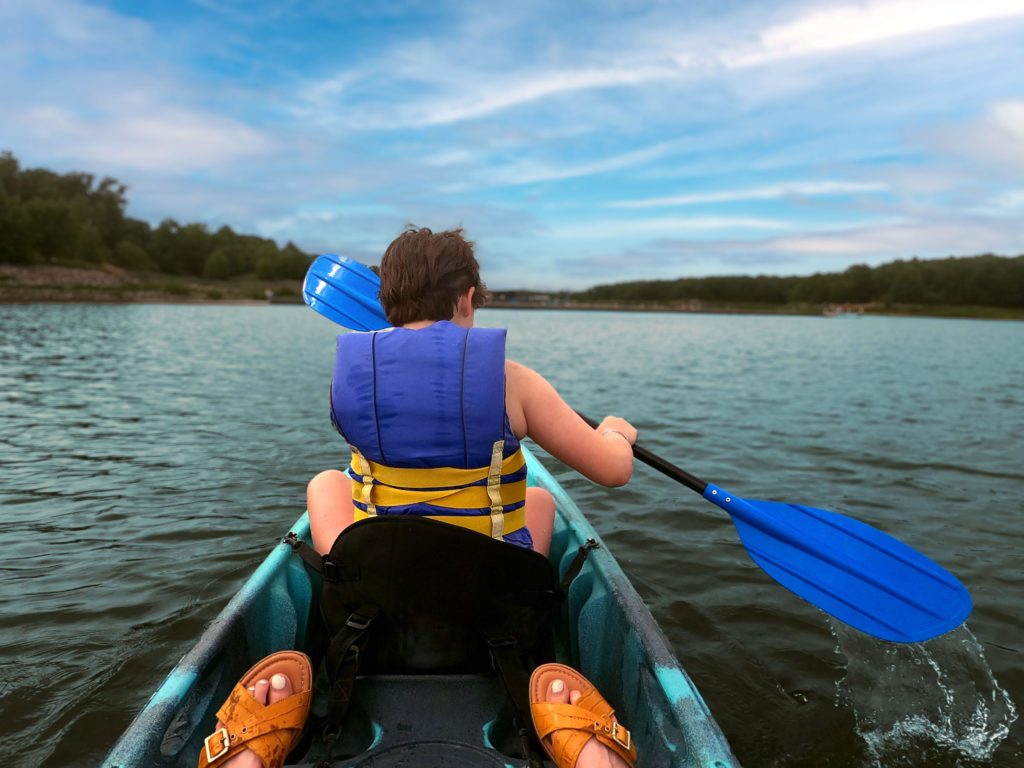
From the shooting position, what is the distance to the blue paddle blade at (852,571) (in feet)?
9.43

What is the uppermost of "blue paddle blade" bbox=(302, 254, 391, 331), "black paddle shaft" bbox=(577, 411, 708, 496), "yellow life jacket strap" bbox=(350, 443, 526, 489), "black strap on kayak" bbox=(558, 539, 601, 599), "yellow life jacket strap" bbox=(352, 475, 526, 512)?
"blue paddle blade" bbox=(302, 254, 391, 331)

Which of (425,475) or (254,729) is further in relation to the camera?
(425,475)

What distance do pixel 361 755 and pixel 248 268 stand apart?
131161 mm

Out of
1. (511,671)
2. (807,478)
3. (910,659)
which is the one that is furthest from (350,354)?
(807,478)

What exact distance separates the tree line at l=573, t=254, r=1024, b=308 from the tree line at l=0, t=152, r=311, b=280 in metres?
75.9

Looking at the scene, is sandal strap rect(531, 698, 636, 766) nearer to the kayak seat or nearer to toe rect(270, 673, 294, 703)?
the kayak seat

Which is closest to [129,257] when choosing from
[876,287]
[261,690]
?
[261,690]

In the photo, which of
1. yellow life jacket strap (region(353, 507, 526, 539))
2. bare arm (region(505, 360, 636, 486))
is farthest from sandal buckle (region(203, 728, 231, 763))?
bare arm (region(505, 360, 636, 486))

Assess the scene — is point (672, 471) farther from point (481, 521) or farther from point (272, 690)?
point (272, 690)

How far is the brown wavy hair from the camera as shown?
2.06m

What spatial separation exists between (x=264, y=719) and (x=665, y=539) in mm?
4183

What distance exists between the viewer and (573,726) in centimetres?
181

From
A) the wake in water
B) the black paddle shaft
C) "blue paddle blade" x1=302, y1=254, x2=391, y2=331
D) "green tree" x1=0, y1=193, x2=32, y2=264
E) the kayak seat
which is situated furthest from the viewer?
"green tree" x1=0, y1=193, x2=32, y2=264

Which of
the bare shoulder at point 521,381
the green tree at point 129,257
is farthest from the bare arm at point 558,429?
the green tree at point 129,257
